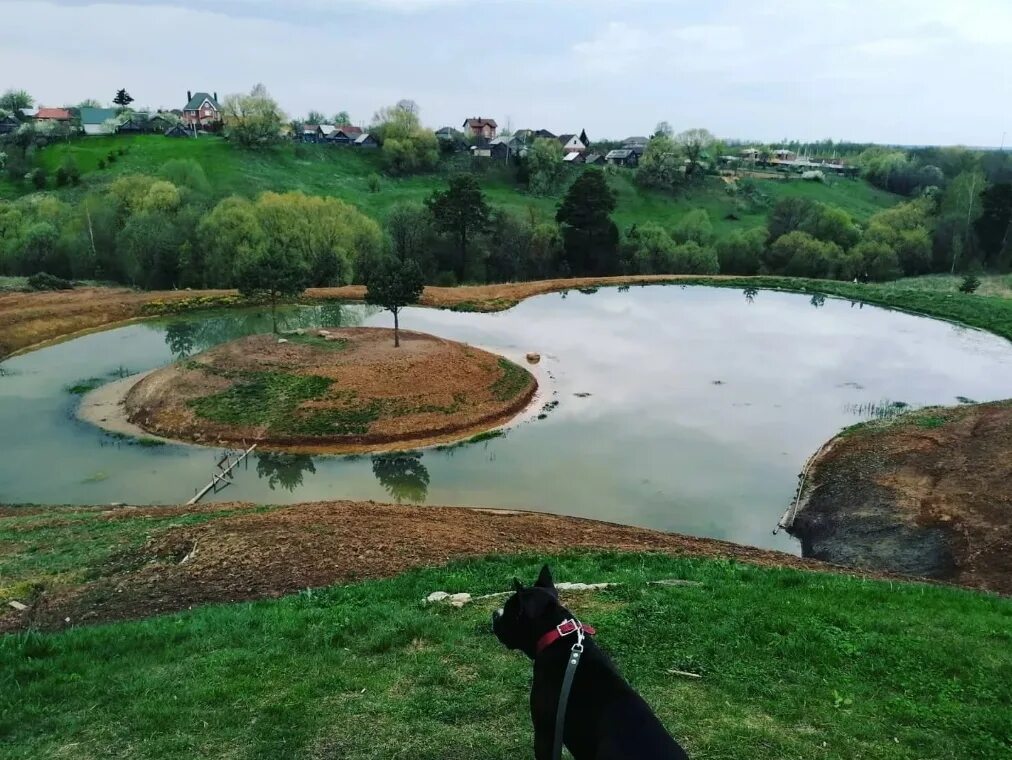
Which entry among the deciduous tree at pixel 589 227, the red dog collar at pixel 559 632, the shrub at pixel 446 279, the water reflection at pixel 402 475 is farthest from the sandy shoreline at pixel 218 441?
the deciduous tree at pixel 589 227

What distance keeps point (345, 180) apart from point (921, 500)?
8486 cm

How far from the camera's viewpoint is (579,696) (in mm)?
4645

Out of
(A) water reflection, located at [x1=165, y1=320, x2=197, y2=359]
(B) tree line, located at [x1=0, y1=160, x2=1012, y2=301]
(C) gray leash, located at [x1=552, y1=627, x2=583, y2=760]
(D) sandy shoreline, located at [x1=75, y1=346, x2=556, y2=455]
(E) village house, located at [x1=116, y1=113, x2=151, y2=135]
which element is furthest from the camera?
(E) village house, located at [x1=116, y1=113, x2=151, y2=135]

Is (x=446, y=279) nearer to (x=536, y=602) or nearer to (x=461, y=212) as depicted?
(x=461, y=212)

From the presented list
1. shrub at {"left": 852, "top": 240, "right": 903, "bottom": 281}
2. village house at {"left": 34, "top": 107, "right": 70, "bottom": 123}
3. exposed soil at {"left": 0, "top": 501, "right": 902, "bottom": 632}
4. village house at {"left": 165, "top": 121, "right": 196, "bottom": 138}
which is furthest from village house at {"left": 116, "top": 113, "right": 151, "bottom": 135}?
exposed soil at {"left": 0, "top": 501, "right": 902, "bottom": 632}

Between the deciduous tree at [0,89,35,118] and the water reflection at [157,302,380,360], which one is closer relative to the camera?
the water reflection at [157,302,380,360]

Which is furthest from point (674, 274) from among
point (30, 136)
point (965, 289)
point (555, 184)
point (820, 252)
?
point (30, 136)

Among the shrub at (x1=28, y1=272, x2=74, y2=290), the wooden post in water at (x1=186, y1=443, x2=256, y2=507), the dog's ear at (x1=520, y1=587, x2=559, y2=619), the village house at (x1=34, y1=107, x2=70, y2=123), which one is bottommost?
the wooden post in water at (x1=186, y1=443, x2=256, y2=507)

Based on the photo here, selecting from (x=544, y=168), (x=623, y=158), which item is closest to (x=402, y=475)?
(x=544, y=168)

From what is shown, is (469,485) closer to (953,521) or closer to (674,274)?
(953,521)

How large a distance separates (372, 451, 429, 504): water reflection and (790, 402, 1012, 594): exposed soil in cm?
1223

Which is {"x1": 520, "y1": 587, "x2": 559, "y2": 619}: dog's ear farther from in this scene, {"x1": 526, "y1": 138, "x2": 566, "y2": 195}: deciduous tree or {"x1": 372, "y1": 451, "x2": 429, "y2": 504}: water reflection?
{"x1": 526, "y1": 138, "x2": 566, "y2": 195}: deciduous tree

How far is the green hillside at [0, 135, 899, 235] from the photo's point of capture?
82688mm

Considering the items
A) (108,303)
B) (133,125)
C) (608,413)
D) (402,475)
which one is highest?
(133,125)
